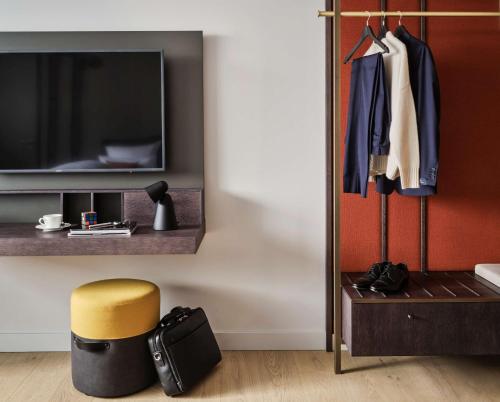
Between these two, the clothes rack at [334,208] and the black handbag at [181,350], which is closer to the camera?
the black handbag at [181,350]

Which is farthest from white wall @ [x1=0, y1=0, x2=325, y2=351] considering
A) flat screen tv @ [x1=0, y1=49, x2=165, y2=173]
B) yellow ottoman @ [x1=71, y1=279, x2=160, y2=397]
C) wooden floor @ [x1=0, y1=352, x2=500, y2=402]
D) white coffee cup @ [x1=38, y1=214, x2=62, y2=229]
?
yellow ottoman @ [x1=71, y1=279, x2=160, y2=397]

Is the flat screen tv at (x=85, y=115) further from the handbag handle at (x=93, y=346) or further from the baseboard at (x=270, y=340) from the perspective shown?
the baseboard at (x=270, y=340)

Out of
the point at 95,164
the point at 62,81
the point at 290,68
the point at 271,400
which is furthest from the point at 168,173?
the point at 271,400

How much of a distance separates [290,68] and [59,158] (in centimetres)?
136

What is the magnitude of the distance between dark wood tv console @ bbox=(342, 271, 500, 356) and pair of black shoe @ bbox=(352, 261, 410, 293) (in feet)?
0.15

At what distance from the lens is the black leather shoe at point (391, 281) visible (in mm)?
2240

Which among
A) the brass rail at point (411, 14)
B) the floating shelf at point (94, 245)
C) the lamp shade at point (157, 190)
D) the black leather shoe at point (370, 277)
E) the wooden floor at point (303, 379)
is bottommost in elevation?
the wooden floor at point (303, 379)

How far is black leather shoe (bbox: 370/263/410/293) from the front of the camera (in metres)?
2.24

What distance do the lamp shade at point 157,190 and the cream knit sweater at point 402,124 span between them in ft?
3.73

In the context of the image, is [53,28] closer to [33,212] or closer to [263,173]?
[33,212]

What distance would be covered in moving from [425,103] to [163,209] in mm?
1407

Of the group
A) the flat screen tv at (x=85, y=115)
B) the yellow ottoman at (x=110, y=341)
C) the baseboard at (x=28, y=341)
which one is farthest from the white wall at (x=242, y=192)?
the yellow ottoman at (x=110, y=341)

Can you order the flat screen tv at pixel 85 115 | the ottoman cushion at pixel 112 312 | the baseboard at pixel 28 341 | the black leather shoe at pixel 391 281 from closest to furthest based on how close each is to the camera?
the ottoman cushion at pixel 112 312 < the black leather shoe at pixel 391 281 < the flat screen tv at pixel 85 115 < the baseboard at pixel 28 341

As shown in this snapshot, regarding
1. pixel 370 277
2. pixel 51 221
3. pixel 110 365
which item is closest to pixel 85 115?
pixel 51 221
